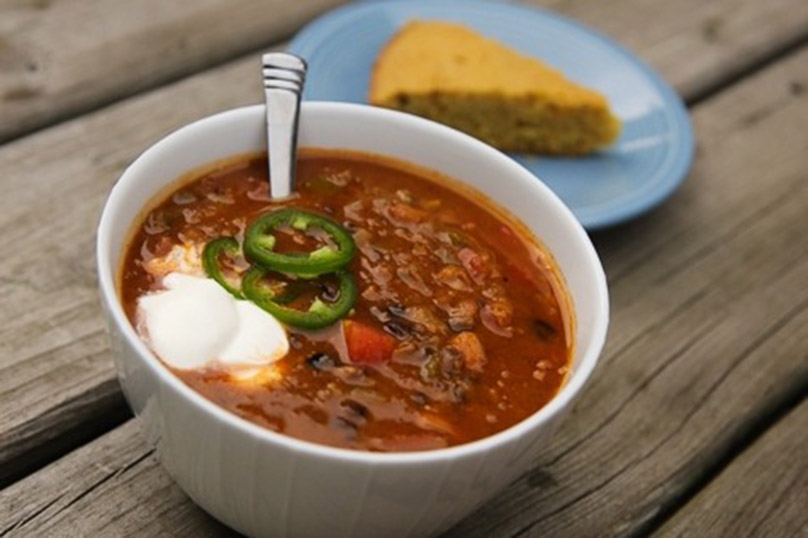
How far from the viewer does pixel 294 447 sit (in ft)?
3.80

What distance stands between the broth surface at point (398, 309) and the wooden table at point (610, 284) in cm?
26

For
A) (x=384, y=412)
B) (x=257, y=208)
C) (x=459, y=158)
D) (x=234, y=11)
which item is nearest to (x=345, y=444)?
(x=384, y=412)

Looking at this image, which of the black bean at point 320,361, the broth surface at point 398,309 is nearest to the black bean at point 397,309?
the broth surface at point 398,309

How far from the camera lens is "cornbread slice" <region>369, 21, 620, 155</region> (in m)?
2.40

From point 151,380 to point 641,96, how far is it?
156 centimetres

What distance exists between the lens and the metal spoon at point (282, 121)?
1.60 m

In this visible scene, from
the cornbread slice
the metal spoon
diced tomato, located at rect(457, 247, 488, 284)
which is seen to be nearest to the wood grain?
the cornbread slice

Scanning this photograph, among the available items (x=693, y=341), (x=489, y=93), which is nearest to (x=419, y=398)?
(x=693, y=341)

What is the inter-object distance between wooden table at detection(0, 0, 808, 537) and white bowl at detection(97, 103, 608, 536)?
222mm

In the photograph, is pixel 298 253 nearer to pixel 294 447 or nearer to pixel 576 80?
pixel 294 447

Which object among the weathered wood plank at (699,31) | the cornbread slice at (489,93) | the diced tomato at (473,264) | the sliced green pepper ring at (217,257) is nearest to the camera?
the sliced green pepper ring at (217,257)

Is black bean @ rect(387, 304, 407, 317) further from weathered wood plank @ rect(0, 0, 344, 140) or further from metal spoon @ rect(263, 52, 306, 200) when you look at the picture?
weathered wood plank @ rect(0, 0, 344, 140)

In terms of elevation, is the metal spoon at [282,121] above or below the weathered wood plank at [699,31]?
above

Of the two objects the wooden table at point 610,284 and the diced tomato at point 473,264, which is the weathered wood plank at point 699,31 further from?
the diced tomato at point 473,264
